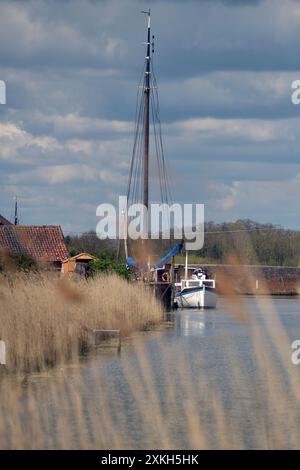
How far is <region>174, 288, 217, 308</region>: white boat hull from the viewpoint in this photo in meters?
64.5

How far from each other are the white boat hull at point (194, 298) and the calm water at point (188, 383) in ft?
113

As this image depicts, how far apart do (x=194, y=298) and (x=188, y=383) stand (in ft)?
150

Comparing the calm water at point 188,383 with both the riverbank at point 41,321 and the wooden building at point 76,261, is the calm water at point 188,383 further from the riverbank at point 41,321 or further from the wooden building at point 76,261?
the wooden building at point 76,261

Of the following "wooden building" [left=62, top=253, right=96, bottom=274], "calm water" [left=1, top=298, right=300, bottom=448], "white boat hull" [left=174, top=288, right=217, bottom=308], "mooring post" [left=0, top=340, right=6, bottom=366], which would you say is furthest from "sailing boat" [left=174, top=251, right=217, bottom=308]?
"mooring post" [left=0, top=340, right=6, bottom=366]

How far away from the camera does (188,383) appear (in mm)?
19062

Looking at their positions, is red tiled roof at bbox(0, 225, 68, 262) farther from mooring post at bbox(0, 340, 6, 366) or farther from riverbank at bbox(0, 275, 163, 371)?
mooring post at bbox(0, 340, 6, 366)

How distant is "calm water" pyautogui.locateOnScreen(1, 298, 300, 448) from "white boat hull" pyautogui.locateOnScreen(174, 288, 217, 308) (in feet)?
113

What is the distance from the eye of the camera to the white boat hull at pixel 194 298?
6450cm

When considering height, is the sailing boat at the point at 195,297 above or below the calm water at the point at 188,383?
above

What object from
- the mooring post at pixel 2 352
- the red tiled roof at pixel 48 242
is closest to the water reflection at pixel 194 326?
the red tiled roof at pixel 48 242

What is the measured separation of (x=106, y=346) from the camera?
27.0 metres

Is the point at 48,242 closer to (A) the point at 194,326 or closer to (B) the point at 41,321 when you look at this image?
(A) the point at 194,326
